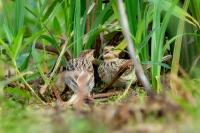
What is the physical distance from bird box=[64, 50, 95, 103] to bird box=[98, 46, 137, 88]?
16cm

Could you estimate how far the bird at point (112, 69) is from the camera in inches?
184

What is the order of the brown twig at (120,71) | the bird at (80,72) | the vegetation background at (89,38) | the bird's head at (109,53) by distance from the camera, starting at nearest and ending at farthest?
the vegetation background at (89,38)
the bird at (80,72)
the brown twig at (120,71)
the bird's head at (109,53)

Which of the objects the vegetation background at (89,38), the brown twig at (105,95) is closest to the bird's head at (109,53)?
the vegetation background at (89,38)

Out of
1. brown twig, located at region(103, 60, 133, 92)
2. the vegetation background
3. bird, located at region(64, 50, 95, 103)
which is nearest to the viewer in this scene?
the vegetation background

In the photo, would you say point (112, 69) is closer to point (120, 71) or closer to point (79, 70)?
point (120, 71)

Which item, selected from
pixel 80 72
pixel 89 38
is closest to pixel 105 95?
pixel 80 72

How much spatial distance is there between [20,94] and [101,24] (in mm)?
867

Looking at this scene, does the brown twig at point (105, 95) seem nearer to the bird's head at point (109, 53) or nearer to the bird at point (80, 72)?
the bird at point (80, 72)

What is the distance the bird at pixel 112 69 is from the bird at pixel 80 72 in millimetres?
159

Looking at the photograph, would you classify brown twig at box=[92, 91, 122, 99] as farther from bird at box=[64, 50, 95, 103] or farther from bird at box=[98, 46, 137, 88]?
bird at box=[98, 46, 137, 88]

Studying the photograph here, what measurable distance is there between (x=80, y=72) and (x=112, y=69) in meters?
0.45

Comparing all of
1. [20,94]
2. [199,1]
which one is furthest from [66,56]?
[199,1]

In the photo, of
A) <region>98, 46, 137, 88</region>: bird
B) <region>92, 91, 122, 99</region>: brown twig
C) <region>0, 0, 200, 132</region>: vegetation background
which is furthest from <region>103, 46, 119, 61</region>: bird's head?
<region>92, 91, 122, 99</region>: brown twig

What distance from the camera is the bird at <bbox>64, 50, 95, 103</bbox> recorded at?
4.32 metres
